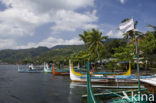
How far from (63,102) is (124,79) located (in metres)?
14.0

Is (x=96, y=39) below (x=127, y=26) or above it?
above

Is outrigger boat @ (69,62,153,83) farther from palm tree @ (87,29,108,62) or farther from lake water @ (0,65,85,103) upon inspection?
palm tree @ (87,29,108,62)

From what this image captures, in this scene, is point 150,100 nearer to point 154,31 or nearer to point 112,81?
point 112,81

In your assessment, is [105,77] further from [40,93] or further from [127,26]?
[127,26]

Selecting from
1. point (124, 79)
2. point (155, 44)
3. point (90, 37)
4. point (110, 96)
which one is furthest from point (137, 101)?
point (90, 37)

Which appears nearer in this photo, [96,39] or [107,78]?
[107,78]

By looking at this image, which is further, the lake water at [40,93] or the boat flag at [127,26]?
the lake water at [40,93]

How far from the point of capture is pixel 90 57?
43406mm

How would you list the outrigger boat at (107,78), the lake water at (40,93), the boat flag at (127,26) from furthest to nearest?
the outrigger boat at (107,78)
the lake water at (40,93)
the boat flag at (127,26)

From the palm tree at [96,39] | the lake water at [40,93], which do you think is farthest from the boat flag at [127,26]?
the palm tree at [96,39]

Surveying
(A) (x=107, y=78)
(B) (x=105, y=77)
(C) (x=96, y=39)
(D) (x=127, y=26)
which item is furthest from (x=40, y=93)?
(C) (x=96, y=39)

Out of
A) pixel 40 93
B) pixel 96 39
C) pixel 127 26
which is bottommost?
pixel 40 93

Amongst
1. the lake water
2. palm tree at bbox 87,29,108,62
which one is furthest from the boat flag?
palm tree at bbox 87,29,108,62

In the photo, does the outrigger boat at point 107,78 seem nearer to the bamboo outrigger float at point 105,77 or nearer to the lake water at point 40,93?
the bamboo outrigger float at point 105,77
